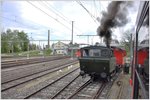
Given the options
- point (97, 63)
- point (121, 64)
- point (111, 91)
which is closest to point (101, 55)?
point (97, 63)

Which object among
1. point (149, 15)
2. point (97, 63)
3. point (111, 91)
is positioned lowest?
point (111, 91)

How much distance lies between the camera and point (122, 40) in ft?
178

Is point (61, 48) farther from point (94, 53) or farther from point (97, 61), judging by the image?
point (97, 61)

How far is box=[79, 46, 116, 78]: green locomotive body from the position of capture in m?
13.5

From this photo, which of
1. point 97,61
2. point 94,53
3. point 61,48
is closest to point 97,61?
point 97,61

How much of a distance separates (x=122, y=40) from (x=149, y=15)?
53433mm

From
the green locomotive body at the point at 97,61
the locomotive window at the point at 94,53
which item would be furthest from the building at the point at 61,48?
the locomotive window at the point at 94,53

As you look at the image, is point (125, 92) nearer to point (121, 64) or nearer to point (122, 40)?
point (121, 64)

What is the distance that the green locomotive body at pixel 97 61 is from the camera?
44.3ft

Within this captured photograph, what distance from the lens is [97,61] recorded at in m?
13.6

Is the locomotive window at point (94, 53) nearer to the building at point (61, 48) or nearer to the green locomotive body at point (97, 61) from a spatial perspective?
the green locomotive body at point (97, 61)

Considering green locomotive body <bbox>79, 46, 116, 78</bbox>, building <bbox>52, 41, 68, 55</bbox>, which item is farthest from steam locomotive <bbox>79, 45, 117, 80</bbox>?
building <bbox>52, 41, 68, 55</bbox>

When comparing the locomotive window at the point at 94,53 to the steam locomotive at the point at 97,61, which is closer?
the steam locomotive at the point at 97,61

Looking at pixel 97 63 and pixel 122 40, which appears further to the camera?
pixel 122 40
